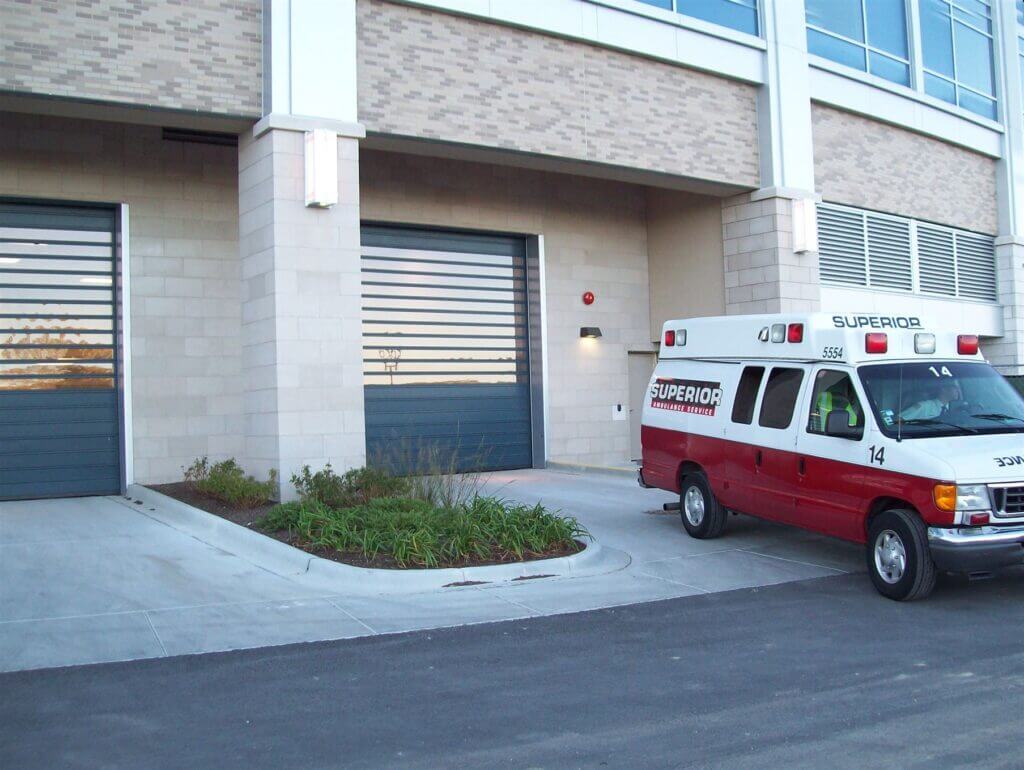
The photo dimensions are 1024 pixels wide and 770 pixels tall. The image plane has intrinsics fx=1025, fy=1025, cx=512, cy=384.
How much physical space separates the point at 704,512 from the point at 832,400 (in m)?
2.44

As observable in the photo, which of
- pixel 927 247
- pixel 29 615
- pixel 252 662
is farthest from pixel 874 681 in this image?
pixel 927 247

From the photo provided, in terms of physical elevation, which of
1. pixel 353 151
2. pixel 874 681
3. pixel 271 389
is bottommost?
pixel 874 681

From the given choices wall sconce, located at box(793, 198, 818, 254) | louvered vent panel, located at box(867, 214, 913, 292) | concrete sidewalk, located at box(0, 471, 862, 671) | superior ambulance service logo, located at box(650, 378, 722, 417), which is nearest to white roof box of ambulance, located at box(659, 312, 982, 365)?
superior ambulance service logo, located at box(650, 378, 722, 417)

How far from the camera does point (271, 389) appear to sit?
508 inches

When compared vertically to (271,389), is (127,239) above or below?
above

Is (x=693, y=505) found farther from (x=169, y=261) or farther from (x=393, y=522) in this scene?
(x=169, y=261)

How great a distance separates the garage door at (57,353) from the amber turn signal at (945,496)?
11466mm

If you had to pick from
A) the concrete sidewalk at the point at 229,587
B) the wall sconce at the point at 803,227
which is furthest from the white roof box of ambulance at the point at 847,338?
the wall sconce at the point at 803,227

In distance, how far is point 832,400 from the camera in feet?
32.1

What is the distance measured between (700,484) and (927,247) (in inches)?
516

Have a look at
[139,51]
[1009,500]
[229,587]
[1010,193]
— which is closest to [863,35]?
[1010,193]

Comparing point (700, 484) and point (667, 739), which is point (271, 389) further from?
point (667, 739)

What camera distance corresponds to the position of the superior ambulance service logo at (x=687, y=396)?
37.7 ft

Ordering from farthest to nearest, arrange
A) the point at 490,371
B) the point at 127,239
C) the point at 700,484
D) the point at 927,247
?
the point at 927,247 < the point at 490,371 < the point at 127,239 < the point at 700,484
